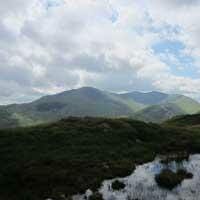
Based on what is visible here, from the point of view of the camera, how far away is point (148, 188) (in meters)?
21.9

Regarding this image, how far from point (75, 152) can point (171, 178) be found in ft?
39.9

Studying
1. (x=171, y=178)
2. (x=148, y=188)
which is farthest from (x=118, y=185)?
(x=171, y=178)

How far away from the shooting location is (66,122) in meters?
47.6

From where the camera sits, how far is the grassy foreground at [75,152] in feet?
75.2

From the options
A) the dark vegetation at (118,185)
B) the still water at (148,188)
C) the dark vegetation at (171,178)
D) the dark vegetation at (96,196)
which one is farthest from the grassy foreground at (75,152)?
the dark vegetation at (171,178)

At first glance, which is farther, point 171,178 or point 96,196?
point 171,178

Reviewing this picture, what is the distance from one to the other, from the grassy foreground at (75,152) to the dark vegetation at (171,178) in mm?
3296

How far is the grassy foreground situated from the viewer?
22906mm

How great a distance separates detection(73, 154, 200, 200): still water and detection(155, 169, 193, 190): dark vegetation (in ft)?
1.11

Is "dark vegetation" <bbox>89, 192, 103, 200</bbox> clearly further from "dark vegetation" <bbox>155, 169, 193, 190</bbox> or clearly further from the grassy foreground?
"dark vegetation" <bbox>155, 169, 193, 190</bbox>

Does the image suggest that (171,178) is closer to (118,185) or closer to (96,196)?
(118,185)

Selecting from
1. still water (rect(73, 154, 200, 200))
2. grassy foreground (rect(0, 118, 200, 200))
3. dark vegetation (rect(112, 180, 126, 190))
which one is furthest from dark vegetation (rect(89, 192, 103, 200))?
dark vegetation (rect(112, 180, 126, 190))

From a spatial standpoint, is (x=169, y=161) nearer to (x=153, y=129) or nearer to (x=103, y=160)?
(x=103, y=160)

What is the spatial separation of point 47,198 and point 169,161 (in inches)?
559
